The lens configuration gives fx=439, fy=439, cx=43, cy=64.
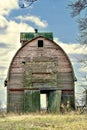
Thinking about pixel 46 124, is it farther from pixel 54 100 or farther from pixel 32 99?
pixel 54 100

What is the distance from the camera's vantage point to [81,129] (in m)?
15.3

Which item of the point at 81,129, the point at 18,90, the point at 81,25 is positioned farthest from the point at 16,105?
the point at 81,129

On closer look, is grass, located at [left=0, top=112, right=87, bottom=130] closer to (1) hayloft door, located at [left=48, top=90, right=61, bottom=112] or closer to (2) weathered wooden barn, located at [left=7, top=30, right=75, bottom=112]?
(2) weathered wooden barn, located at [left=7, top=30, right=75, bottom=112]

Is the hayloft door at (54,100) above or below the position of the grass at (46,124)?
above

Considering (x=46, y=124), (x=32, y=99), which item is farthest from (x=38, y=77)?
(x=46, y=124)

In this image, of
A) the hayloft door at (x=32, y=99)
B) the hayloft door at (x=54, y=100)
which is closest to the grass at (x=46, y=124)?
the hayloft door at (x=32, y=99)

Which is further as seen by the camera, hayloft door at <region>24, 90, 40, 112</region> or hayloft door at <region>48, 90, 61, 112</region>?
hayloft door at <region>48, 90, 61, 112</region>

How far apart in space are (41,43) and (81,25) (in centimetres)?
2471

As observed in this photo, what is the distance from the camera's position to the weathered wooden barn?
138ft

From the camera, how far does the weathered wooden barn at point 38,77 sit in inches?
1657


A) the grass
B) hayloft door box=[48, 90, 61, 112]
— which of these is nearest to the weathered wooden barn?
hayloft door box=[48, 90, 61, 112]

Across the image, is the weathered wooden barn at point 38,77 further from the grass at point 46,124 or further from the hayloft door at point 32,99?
the grass at point 46,124

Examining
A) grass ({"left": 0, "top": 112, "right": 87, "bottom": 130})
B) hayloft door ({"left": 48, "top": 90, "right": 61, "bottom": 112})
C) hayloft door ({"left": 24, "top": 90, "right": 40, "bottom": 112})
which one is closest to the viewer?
grass ({"left": 0, "top": 112, "right": 87, "bottom": 130})

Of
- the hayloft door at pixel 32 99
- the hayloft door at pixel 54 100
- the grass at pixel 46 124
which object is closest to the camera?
the grass at pixel 46 124
